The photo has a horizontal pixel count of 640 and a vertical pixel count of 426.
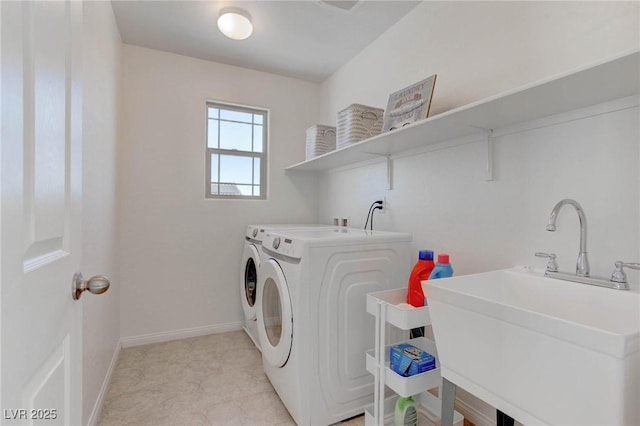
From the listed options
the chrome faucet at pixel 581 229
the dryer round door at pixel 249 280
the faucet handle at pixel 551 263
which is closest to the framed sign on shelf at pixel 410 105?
the chrome faucet at pixel 581 229

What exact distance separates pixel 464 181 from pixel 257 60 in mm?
2179

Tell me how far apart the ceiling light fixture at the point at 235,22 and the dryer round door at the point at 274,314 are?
5.46ft

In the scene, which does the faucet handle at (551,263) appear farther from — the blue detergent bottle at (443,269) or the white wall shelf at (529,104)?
the white wall shelf at (529,104)

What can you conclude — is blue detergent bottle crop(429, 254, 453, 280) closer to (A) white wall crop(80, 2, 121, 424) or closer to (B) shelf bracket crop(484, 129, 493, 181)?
(B) shelf bracket crop(484, 129, 493, 181)

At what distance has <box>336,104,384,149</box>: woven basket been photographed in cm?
211

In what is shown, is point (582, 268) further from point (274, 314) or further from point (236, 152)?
point (236, 152)

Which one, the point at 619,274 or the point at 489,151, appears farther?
the point at 489,151

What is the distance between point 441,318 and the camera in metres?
1.06

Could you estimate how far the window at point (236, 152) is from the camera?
9.59 feet

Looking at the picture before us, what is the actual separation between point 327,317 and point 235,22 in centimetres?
207

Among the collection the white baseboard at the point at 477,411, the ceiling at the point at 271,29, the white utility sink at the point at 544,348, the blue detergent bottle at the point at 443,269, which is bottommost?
the white baseboard at the point at 477,411

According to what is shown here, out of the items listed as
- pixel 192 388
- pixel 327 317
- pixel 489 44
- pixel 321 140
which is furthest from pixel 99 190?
pixel 489 44

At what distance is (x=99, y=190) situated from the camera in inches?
69.0

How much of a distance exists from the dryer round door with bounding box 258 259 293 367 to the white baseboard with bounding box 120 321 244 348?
1091mm
